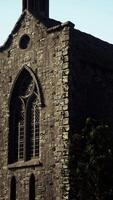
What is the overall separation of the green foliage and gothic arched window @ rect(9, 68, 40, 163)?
409cm

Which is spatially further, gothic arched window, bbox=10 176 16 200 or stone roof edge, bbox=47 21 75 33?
gothic arched window, bbox=10 176 16 200

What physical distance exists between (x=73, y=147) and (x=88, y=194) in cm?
245

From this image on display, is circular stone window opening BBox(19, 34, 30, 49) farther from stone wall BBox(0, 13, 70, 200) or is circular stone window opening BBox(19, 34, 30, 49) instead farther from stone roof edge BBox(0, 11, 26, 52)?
stone roof edge BBox(0, 11, 26, 52)

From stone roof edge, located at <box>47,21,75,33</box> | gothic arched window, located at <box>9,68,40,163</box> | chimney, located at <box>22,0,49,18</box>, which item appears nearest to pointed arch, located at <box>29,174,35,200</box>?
gothic arched window, located at <box>9,68,40,163</box>

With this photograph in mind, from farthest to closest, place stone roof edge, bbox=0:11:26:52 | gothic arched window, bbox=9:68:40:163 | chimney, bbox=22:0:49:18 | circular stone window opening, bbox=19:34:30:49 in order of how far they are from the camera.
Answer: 1. chimney, bbox=22:0:49:18
2. stone roof edge, bbox=0:11:26:52
3. circular stone window opening, bbox=19:34:30:49
4. gothic arched window, bbox=9:68:40:163

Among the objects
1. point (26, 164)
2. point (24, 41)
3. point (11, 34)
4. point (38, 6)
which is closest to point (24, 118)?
point (26, 164)

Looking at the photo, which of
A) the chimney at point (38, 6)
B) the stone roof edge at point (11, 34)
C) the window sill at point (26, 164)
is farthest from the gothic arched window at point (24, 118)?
the chimney at point (38, 6)

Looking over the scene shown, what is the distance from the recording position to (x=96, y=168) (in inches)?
674

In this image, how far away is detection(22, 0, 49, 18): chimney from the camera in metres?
23.7

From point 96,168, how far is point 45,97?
5.06 meters

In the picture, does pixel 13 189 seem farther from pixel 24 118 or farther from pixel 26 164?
pixel 24 118

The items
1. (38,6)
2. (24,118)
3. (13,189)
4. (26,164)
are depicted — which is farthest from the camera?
(38,6)

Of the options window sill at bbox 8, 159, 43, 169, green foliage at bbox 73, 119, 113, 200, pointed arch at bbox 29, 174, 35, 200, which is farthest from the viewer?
pointed arch at bbox 29, 174, 35, 200

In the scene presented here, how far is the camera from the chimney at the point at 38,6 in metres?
23.7
